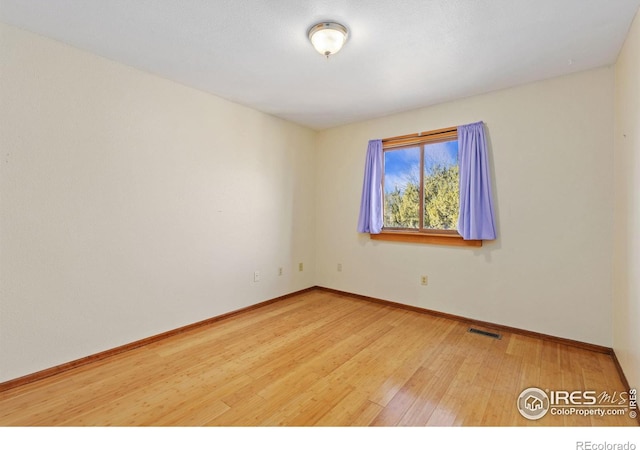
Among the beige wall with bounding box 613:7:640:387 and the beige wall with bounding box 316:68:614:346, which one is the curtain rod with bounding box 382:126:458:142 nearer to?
the beige wall with bounding box 316:68:614:346

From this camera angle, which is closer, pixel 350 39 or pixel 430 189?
pixel 350 39

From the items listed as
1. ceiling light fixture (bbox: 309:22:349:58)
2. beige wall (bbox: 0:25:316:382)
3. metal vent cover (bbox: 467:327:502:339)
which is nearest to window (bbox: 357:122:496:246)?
metal vent cover (bbox: 467:327:502:339)

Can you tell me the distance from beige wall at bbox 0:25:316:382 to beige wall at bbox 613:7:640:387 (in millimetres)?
3423

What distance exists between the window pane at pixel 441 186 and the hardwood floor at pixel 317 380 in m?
1.25

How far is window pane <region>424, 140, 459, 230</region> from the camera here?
11.2ft

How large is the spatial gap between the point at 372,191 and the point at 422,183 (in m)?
0.64

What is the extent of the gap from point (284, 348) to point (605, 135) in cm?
341

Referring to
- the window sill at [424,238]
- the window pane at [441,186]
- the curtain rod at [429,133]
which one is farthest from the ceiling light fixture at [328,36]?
the window sill at [424,238]

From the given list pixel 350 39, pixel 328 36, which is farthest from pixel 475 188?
pixel 328 36

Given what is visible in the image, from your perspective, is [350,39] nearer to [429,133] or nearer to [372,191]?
[429,133]

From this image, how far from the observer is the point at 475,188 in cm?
309

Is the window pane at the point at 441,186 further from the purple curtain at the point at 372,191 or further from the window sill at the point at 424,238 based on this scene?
the purple curtain at the point at 372,191
